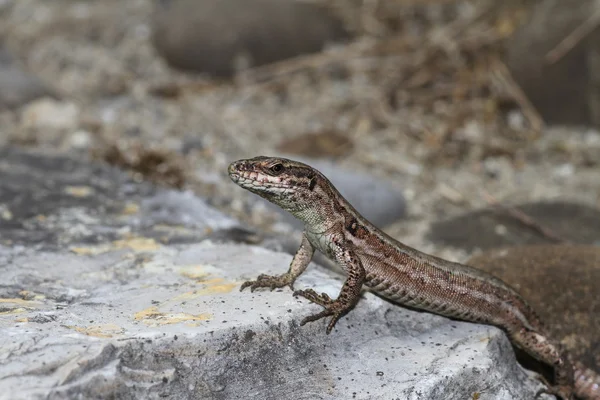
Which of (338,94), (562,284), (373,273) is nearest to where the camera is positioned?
(373,273)

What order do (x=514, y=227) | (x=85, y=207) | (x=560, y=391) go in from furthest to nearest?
(x=514, y=227) < (x=85, y=207) < (x=560, y=391)

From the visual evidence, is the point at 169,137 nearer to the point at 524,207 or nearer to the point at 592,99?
the point at 524,207

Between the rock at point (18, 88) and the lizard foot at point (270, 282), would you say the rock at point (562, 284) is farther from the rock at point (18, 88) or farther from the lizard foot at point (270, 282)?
the rock at point (18, 88)

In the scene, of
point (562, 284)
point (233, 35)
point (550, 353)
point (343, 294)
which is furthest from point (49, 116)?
point (550, 353)

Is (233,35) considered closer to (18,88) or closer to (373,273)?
(18,88)

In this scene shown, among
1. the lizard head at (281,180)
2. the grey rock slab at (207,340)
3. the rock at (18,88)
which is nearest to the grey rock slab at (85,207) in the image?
the grey rock slab at (207,340)

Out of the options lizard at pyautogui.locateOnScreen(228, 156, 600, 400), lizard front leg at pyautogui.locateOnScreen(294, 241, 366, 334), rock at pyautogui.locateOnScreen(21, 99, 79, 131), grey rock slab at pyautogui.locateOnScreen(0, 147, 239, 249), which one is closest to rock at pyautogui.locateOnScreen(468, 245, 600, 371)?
lizard at pyautogui.locateOnScreen(228, 156, 600, 400)
